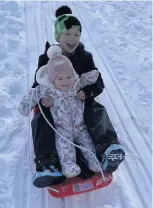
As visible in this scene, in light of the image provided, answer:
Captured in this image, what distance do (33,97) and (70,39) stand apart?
1.41 feet

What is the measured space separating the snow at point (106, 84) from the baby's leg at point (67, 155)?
6.3 inches

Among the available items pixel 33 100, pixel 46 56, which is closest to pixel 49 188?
pixel 33 100

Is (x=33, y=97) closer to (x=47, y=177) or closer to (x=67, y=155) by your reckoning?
(x=67, y=155)

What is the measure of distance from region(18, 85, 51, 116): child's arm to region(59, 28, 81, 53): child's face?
332 millimetres

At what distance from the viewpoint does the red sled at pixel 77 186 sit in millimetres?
1790

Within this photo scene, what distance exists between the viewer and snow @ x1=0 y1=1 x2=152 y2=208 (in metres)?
1.87

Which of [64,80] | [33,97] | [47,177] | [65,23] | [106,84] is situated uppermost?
[65,23]

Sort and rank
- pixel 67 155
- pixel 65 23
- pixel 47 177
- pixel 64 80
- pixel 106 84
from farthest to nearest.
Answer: pixel 106 84, pixel 65 23, pixel 64 80, pixel 67 155, pixel 47 177

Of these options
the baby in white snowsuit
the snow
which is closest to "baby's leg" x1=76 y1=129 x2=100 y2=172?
the baby in white snowsuit

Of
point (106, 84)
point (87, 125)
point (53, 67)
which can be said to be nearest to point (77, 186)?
point (87, 125)

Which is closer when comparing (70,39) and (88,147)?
(88,147)

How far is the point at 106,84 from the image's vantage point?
9.26ft

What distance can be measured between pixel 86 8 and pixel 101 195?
265cm

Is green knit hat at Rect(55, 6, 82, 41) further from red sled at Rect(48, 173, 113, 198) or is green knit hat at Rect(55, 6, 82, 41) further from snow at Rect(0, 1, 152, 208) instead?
red sled at Rect(48, 173, 113, 198)
